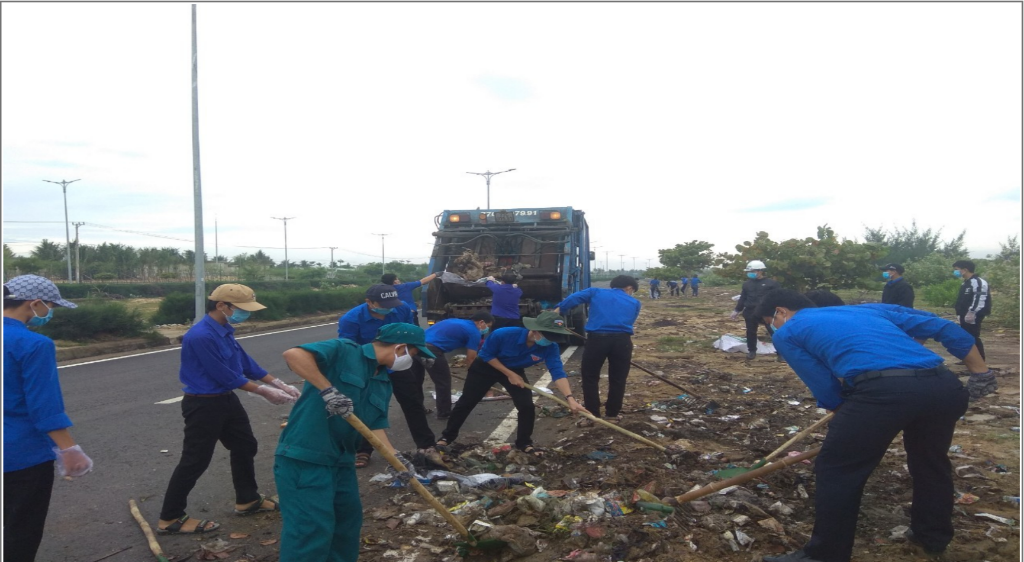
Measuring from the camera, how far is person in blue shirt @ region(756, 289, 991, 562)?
3088mm

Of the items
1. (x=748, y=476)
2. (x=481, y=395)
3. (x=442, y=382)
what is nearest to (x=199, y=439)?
(x=481, y=395)

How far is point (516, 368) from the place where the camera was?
18.2 ft

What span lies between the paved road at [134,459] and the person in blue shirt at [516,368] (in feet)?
2.31

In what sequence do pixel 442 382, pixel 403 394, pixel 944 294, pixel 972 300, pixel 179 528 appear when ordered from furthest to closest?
pixel 944 294
pixel 972 300
pixel 442 382
pixel 403 394
pixel 179 528

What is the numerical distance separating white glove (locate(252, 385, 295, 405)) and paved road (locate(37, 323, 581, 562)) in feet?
2.47

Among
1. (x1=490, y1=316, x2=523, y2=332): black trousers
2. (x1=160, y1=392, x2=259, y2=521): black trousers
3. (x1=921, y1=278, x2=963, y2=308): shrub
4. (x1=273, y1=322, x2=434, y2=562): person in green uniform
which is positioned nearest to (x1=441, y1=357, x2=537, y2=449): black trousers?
(x1=160, y1=392, x2=259, y2=521): black trousers

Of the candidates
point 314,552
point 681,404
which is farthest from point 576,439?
point 314,552

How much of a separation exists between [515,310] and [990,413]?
539 centimetres

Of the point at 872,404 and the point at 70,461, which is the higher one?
the point at 872,404

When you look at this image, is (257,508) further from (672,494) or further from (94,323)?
(94,323)

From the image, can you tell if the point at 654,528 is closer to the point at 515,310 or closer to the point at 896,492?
the point at 896,492

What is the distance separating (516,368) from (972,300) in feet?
21.9

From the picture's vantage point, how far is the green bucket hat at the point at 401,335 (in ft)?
10.2

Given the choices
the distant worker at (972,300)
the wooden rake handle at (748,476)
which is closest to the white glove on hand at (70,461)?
the wooden rake handle at (748,476)
